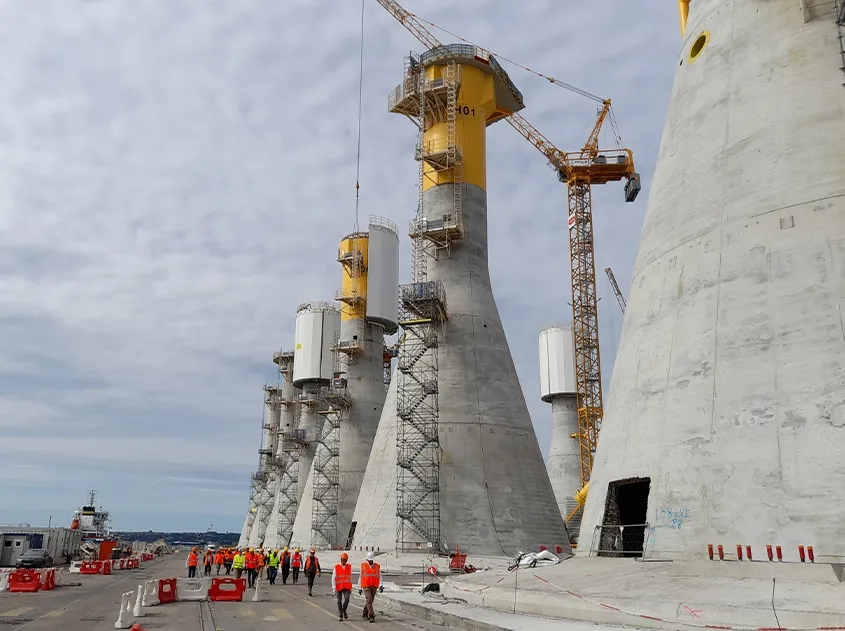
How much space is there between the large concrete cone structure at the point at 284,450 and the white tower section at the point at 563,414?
74.9ft

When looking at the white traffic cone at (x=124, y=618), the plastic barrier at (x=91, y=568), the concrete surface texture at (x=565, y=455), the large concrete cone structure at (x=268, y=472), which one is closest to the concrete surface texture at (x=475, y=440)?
the plastic barrier at (x=91, y=568)

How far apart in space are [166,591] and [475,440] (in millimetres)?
15715

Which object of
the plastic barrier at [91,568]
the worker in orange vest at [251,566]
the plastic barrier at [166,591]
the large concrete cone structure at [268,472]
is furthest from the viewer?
the large concrete cone structure at [268,472]

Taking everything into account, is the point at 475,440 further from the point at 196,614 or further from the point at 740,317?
the point at 740,317

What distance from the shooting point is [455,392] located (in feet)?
107

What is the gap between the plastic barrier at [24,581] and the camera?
2373cm

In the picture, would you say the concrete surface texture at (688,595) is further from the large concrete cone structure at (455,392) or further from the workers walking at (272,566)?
the large concrete cone structure at (455,392)

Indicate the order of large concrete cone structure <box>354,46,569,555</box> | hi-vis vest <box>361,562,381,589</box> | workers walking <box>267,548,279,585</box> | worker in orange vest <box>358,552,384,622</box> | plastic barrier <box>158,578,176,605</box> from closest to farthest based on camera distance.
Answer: worker in orange vest <box>358,552,384,622</box>, hi-vis vest <box>361,562,381,589</box>, plastic barrier <box>158,578,176,605</box>, workers walking <box>267,548,279,585</box>, large concrete cone structure <box>354,46,569,555</box>

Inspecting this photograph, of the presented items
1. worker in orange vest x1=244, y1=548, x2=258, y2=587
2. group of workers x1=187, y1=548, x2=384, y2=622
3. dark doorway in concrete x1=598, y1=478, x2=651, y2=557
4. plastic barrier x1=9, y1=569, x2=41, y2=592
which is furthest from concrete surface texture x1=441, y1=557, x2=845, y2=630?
plastic barrier x1=9, y1=569, x2=41, y2=592

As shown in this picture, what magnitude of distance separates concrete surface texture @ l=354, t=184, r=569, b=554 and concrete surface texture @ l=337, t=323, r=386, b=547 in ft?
43.5

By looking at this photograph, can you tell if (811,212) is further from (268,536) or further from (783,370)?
(268,536)

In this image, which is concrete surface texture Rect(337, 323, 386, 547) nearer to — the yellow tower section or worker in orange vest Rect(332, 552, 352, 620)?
the yellow tower section

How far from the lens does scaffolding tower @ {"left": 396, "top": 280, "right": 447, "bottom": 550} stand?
31000mm

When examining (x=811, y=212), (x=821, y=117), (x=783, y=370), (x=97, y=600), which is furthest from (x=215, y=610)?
(x=821, y=117)
